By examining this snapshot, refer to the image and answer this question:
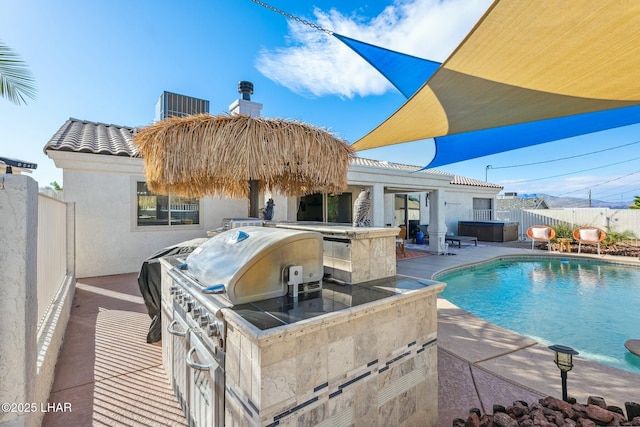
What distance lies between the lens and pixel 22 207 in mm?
1881

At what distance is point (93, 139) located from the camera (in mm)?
8289

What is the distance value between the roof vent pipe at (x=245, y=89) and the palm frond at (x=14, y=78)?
4.29 m

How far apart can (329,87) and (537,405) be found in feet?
36.3

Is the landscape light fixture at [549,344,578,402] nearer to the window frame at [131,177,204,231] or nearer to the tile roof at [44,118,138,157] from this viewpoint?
the tile roof at [44,118,138,157]

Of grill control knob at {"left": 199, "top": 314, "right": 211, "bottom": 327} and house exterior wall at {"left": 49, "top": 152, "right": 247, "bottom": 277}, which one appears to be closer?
grill control knob at {"left": 199, "top": 314, "right": 211, "bottom": 327}

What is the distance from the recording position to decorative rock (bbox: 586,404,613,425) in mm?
2154

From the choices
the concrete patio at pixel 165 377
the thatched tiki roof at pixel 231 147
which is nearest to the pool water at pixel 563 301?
the concrete patio at pixel 165 377

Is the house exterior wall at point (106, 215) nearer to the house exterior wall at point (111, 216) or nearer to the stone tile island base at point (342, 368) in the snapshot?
the house exterior wall at point (111, 216)

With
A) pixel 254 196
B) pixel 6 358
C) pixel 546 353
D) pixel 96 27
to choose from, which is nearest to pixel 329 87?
pixel 96 27

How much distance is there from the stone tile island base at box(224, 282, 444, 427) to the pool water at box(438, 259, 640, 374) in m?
4.06

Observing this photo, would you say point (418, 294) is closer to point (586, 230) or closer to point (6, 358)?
point (6, 358)

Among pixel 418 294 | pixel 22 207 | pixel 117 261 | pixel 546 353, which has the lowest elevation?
pixel 546 353

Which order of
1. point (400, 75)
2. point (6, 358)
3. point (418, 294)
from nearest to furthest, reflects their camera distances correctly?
point (6, 358)
point (418, 294)
point (400, 75)

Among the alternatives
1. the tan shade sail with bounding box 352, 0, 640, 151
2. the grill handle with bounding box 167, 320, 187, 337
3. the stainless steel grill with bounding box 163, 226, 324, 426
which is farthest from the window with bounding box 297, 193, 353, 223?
the stainless steel grill with bounding box 163, 226, 324, 426
